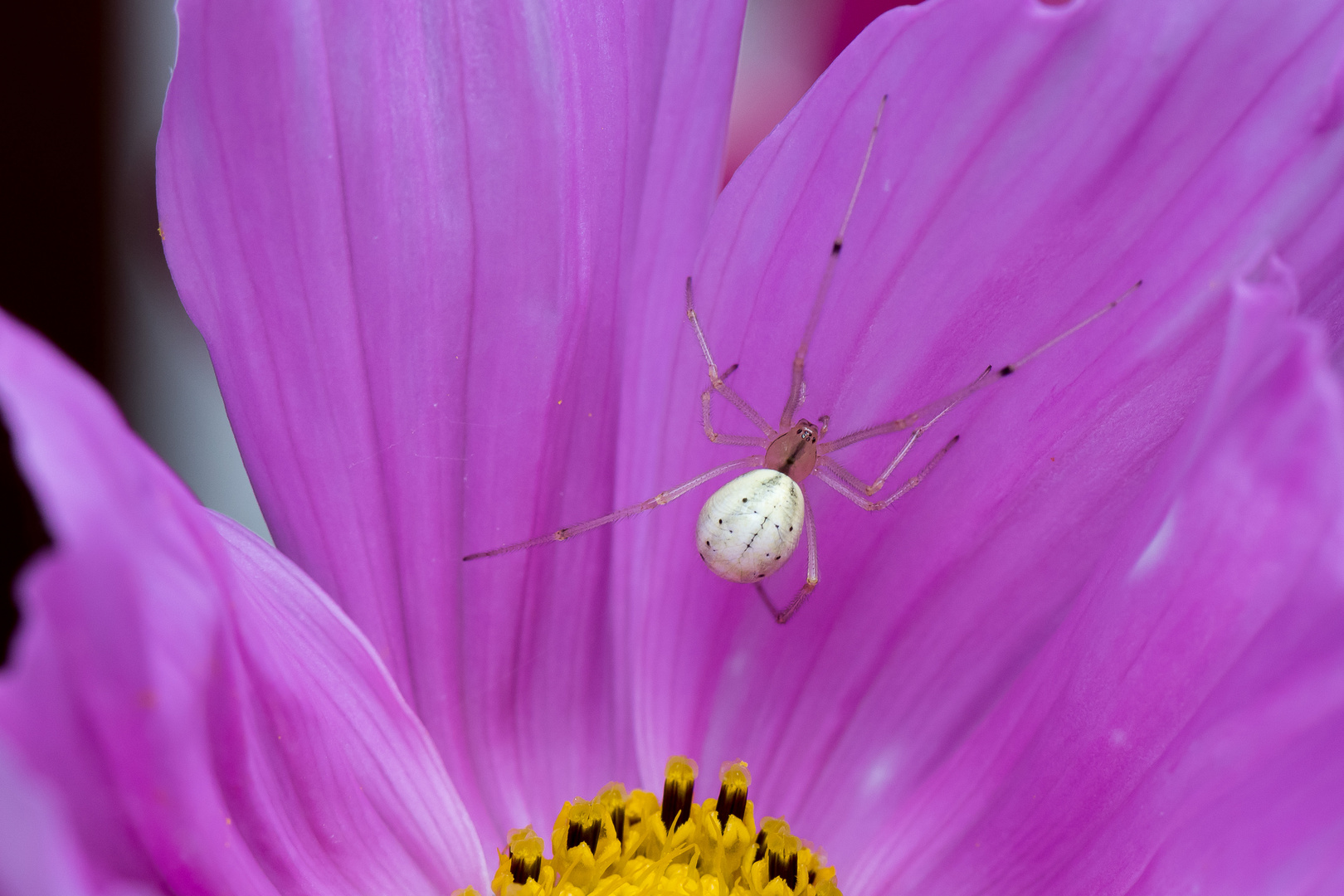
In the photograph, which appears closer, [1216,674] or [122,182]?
[1216,674]

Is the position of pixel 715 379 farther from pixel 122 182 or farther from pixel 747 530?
pixel 122 182

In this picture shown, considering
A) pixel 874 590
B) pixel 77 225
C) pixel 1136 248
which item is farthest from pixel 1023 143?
pixel 77 225

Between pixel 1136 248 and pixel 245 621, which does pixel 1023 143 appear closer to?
pixel 1136 248

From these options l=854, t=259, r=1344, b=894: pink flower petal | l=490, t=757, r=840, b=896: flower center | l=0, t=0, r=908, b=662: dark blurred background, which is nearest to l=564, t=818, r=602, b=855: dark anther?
l=490, t=757, r=840, b=896: flower center

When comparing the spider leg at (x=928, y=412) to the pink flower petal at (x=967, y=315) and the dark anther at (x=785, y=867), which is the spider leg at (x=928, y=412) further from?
the dark anther at (x=785, y=867)

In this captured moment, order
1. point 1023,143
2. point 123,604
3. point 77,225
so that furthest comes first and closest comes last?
point 77,225
point 1023,143
point 123,604

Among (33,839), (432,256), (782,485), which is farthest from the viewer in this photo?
(782,485)

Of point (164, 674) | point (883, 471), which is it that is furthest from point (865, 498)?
point (164, 674)
